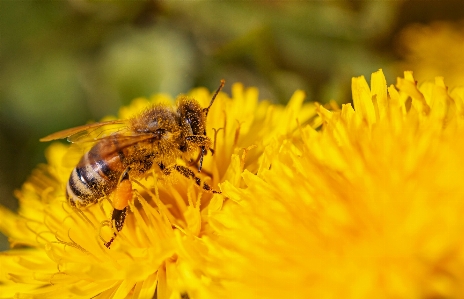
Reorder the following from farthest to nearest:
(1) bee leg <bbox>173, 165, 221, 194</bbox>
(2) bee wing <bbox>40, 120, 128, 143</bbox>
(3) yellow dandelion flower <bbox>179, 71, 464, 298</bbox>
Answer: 1. (2) bee wing <bbox>40, 120, 128, 143</bbox>
2. (1) bee leg <bbox>173, 165, 221, 194</bbox>
3. (3) yellow dandelion flower <bbox>179, 71, 464, 298</bbox>

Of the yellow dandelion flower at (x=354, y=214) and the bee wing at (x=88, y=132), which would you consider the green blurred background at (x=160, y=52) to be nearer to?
the bee wing at (x=88, y=132)

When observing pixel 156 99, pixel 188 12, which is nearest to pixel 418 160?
pixel 156 99

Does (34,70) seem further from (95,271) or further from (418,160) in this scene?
(418,160)

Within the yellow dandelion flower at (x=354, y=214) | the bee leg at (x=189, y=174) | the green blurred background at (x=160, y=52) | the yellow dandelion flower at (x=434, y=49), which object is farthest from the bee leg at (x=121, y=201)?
the yellow dandelion flower at (x=434, y=49)

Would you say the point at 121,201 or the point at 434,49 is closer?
the point at 121,201

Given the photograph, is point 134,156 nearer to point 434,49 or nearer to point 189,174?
point 189,174

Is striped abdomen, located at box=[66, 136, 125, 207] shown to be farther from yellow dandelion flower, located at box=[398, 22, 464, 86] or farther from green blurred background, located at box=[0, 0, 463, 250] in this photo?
yellow dandelion flower, located at box=[398, 22, 464, 86]

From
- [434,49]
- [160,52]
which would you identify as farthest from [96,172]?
[434,49]

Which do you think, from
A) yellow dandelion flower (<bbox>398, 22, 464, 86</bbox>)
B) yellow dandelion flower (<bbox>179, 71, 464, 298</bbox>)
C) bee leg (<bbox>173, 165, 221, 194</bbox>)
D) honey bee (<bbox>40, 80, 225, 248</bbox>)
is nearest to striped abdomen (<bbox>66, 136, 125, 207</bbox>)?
honey bee (<bbox>40, 80, 225, 248</bbox>)
